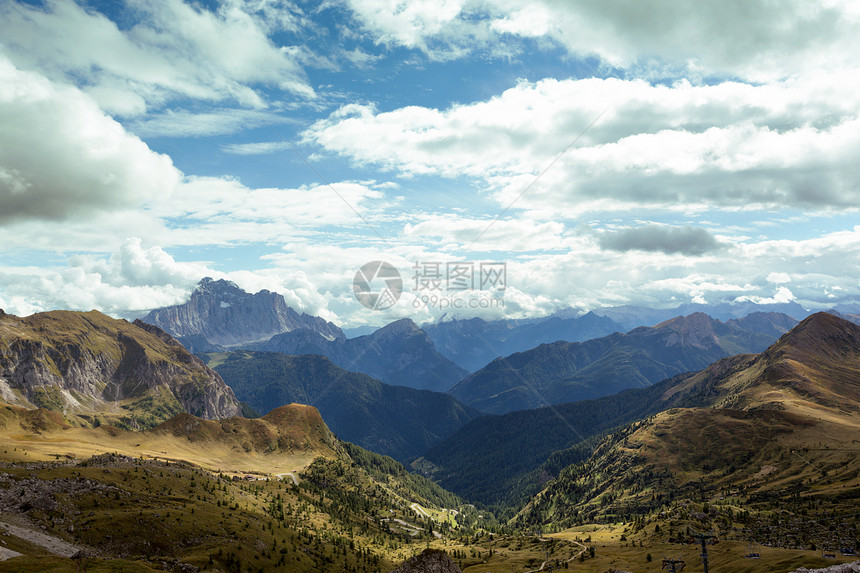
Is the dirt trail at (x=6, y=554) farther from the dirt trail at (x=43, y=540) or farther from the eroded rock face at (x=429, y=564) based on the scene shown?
the eroded rock face at (x=429, y=564)

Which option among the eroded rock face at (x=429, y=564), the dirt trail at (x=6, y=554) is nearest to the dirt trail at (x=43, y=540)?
the dirt trail at (x=6, y=554)

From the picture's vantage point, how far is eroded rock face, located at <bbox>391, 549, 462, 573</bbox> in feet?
275

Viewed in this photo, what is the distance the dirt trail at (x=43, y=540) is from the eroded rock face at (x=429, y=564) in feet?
185

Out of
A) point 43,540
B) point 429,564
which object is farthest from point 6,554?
point 429,564

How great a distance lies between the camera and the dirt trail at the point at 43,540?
74.9 metres

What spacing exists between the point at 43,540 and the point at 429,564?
65150 mm

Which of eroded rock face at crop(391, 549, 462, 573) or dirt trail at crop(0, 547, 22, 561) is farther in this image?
eroded rock face at crop(391, 549, 462, 573)

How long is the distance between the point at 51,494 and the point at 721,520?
189502mm

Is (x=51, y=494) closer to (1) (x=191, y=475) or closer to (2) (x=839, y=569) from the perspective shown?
(1) (x=191, y=475)

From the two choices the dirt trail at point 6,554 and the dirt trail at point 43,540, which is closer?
the dirt trail at point 6,554

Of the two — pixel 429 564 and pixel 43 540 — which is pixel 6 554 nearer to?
pixel 43 540

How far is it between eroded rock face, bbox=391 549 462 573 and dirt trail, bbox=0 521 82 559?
5626cm

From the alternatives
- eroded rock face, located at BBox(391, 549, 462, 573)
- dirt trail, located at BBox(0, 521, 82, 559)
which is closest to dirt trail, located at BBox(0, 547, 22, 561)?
dirt trail, located at BBox(0, 521, 82, 559)

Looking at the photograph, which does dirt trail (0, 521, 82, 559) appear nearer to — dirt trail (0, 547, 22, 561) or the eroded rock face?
dirt trail (0, 547, 22, 561)
